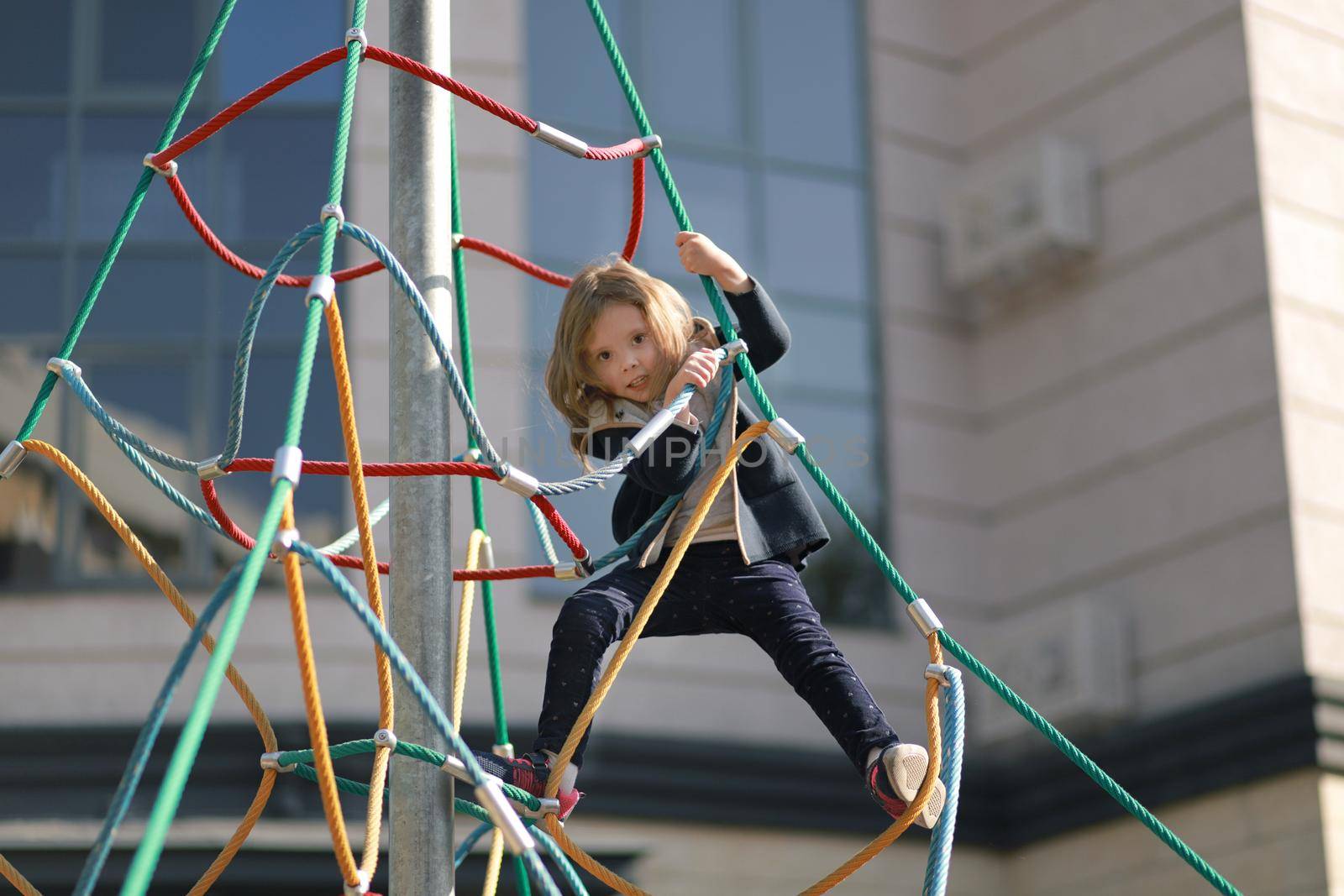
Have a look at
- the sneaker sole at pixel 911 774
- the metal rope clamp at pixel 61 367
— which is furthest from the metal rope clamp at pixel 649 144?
the sneaker sole at pixel 911 774

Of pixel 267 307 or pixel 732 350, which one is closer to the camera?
pixel 732 350

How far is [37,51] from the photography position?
801cm

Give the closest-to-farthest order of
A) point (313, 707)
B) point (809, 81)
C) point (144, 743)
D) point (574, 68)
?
point (144, 743) → point (313, 707) → point (574, 68) → point (809, 81)

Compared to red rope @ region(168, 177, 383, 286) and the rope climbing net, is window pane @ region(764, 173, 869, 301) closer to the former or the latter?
red rope @ region(168, 177, 383, 286)

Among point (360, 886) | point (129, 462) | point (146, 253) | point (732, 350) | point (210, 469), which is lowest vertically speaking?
point (360, 886)

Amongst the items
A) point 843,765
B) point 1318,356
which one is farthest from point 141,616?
point 1318,356

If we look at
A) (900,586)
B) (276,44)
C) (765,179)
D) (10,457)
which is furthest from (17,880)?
(765,179)

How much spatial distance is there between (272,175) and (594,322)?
4593 mm

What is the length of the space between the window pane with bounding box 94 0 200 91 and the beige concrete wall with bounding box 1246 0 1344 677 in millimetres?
4468

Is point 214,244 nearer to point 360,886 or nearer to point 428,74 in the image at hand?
point 428,74

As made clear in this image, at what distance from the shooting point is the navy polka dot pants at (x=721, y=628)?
137 inches

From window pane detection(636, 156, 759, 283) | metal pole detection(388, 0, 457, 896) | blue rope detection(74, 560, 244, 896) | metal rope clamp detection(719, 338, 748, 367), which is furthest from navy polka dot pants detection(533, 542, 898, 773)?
window pane detection(636, 156, 759, 283)

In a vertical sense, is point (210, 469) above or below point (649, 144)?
below

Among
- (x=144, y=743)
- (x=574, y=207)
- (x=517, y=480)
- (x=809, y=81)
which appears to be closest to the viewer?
(x=144, y=743)
